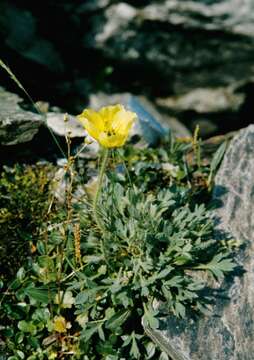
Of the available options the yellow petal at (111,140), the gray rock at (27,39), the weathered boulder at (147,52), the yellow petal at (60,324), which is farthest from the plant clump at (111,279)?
the gray rock at (27,39)

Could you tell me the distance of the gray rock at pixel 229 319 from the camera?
304cm

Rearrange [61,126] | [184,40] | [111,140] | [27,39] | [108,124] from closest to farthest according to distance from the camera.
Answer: [111,140], [108,124], [61,126], [27,39], [184,40]

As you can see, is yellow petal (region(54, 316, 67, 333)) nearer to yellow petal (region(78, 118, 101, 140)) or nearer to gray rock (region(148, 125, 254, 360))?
gray rock (region(148, 125, 254, 360))

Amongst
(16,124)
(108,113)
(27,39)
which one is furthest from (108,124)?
(27,39)

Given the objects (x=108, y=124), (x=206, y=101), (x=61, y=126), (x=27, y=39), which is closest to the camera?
(x=108, y=124)

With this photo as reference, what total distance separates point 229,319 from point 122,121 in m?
1.35

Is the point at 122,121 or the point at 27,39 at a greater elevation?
the point at 122,121

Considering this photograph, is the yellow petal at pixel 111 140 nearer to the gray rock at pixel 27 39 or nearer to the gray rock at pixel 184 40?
the gray rock at pixel 27 39

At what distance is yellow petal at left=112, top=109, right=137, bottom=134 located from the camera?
2.68m

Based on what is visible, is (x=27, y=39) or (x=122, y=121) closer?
(x=122, y=121)

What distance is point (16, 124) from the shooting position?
3.83 metres

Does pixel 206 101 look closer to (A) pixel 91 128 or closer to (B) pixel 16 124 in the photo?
(B) pixel 16 124

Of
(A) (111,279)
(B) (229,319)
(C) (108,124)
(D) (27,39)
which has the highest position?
(C) (108,124)

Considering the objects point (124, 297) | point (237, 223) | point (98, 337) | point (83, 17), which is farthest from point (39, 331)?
point (83, 17)
